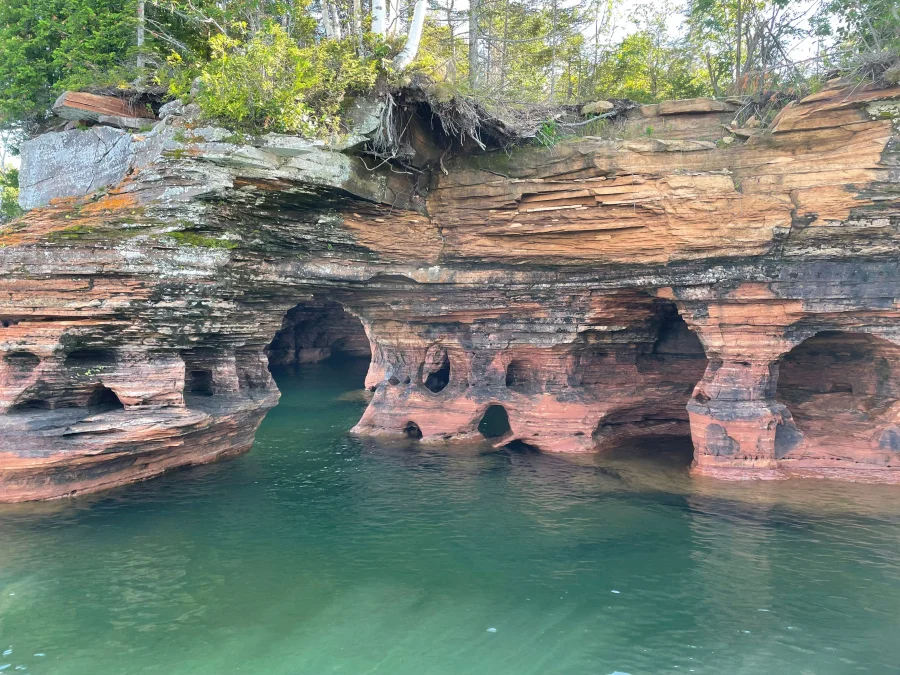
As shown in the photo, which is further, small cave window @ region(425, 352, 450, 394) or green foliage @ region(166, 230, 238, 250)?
small cave window @ region(425, 352, 450, 394)

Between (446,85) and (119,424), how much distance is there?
993cm

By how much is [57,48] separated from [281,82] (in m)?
7.56

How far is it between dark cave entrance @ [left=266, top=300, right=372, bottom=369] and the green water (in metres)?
18.7

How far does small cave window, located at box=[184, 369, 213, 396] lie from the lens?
1558cm

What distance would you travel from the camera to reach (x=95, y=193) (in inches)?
514

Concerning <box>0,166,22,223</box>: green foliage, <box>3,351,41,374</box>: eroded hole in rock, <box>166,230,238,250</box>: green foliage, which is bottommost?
<box>3,351,41,374</box>: eroded hole in rock

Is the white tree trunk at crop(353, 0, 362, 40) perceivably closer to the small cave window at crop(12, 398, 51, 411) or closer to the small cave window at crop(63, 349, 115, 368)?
the small cave window at crop(63, 349, 115, 368)

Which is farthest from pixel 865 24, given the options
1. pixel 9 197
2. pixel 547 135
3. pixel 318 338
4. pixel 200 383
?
pixel 318 338

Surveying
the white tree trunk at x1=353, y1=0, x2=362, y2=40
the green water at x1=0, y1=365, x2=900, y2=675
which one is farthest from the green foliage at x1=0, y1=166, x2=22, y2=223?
the white tree trunk at x1=353, y1=0, x2=362, y2=40

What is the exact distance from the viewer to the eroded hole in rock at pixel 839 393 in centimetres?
1488

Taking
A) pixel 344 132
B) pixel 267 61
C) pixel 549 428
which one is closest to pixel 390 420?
pixel 549 428

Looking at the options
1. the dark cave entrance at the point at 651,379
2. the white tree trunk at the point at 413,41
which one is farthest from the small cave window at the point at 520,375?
the white tree trunk at the point at 413,41

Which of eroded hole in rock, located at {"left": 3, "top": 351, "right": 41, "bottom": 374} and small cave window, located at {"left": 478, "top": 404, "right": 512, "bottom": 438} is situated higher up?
eroded hole in rock, located at {"left": 3, "top": 351, "right": 41, "bottom": 374}

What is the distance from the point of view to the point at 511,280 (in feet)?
54.1
